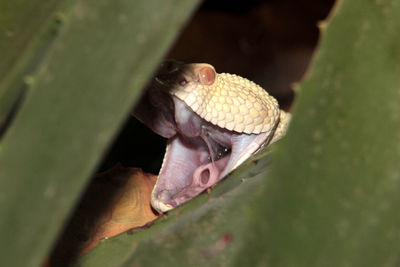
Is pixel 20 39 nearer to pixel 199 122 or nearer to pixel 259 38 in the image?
pixel 199 122

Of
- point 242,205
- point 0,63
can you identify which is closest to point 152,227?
point 242,205

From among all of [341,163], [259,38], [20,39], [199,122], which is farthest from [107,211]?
[259,38]

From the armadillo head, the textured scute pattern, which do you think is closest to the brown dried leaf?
the armadillo head

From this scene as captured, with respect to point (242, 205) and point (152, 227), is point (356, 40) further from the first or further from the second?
point (152, 227)

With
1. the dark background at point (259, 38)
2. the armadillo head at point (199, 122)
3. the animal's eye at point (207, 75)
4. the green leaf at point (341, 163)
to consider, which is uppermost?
the green leaf at point (341, 163)

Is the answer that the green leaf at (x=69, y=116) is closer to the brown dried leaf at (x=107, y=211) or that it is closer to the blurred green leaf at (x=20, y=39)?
the blurred green leaf at (x=20, y=39)

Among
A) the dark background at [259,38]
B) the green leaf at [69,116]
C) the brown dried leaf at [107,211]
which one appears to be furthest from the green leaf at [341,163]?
the dark background at [259,38]
